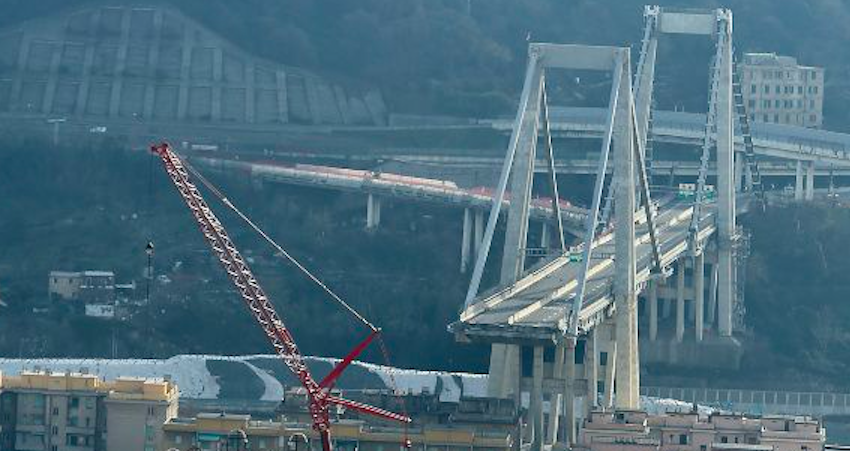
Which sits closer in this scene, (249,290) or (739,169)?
(249,290)

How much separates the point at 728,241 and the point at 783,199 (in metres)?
7.92

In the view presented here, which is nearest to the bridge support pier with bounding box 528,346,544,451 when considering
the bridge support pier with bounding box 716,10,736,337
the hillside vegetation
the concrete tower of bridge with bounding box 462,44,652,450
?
the concrete tower of bridge with bounding box 462,44,652,450

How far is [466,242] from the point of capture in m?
98.4

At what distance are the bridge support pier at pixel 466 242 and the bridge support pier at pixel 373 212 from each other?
2.51 metres

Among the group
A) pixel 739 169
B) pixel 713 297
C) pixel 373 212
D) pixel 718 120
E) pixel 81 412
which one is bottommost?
pixel 81 412

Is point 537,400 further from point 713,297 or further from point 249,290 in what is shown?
point 713,297

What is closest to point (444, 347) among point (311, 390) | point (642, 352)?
point (642, 352)

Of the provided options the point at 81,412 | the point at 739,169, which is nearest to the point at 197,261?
the point at 739,169

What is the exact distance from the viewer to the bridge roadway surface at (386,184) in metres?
98.0

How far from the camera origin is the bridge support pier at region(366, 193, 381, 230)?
10031 cm

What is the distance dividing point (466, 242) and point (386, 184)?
2946mm

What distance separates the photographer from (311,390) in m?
65.4

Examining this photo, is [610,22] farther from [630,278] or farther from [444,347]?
[630,278]

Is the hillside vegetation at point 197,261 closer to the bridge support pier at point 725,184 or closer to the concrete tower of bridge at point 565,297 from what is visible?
the bridge support pier at point 725,184
